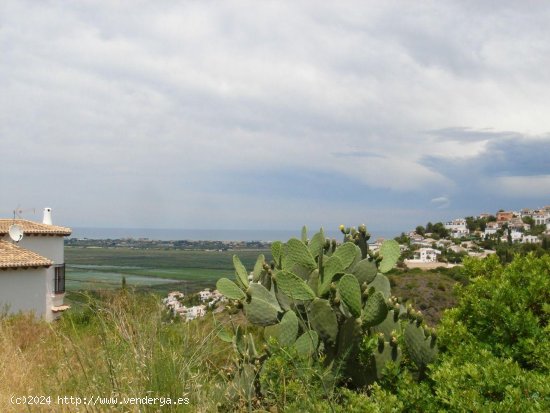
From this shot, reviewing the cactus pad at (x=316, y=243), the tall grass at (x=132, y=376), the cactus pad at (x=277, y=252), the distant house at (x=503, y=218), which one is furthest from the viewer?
the distant house at (x=503, y=218)

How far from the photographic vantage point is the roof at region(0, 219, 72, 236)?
23453 mm

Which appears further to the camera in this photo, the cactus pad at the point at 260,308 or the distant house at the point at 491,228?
the distant house at the point at 491,228

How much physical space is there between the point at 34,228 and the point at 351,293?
22.6 metres

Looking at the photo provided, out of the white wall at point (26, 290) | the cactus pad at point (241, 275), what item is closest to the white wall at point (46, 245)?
the white wall at point (26, 290)

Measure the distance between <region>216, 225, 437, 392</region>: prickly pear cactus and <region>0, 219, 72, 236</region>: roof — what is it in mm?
Result: 20422

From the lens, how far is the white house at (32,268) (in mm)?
20266

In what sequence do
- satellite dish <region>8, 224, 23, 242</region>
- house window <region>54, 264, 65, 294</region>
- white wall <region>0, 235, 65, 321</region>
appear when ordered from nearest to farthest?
white wall <region>0, 235, 65, 321</region> → satellite dish <region>8, 224, 23, 242</region> → house window <region>54, 264, 65, 294</region>

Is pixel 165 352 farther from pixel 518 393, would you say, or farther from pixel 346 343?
pixel 518 393

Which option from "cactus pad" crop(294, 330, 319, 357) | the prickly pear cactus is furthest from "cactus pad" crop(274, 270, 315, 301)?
"cactus pad" crop(294, 330, 319, 357)

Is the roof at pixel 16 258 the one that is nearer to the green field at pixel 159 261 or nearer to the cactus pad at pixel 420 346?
the cactus pad at pixel 420 346

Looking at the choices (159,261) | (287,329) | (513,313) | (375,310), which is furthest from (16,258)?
(159,261)

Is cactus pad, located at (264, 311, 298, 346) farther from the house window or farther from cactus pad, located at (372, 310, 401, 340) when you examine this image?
the house window

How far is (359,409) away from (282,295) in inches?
66.1

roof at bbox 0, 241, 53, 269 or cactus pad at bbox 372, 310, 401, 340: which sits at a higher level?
cactus pad at bbox 372, 310, 401, 340
